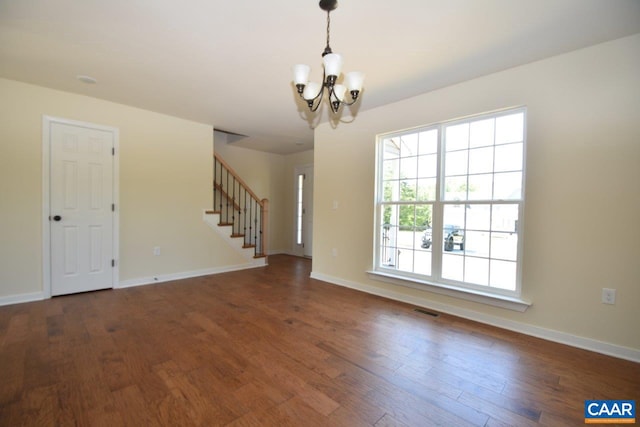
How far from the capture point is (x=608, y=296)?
2234 millimetres

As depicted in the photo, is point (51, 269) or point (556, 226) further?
point (51, 269)

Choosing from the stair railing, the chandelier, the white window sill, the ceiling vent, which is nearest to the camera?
the chandelier

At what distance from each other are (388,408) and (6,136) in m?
4.62

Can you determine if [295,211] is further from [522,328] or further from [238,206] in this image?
[522,328]

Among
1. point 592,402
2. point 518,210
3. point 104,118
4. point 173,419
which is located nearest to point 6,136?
point 104,118

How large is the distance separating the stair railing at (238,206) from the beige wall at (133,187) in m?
0.63

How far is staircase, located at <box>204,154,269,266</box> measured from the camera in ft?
16.2

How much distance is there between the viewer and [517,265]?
8.73ft

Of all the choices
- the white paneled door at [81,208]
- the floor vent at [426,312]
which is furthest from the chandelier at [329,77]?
the white paneled door at [81,208]

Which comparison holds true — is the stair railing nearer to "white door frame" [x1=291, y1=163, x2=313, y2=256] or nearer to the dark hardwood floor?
"white door frame" [x1=291, y1=163, x2=313, y2=256]

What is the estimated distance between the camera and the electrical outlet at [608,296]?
2.21 m

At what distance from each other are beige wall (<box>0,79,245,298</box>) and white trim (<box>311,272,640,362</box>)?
2940 mm

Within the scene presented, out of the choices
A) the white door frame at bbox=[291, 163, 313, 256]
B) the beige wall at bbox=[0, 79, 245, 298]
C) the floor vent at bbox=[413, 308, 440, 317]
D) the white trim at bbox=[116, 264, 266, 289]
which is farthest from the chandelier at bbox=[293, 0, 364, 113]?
the white door frame at bbox=[291, 163, 313, 256]

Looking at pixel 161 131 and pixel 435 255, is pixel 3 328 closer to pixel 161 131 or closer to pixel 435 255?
pixel 161 131
